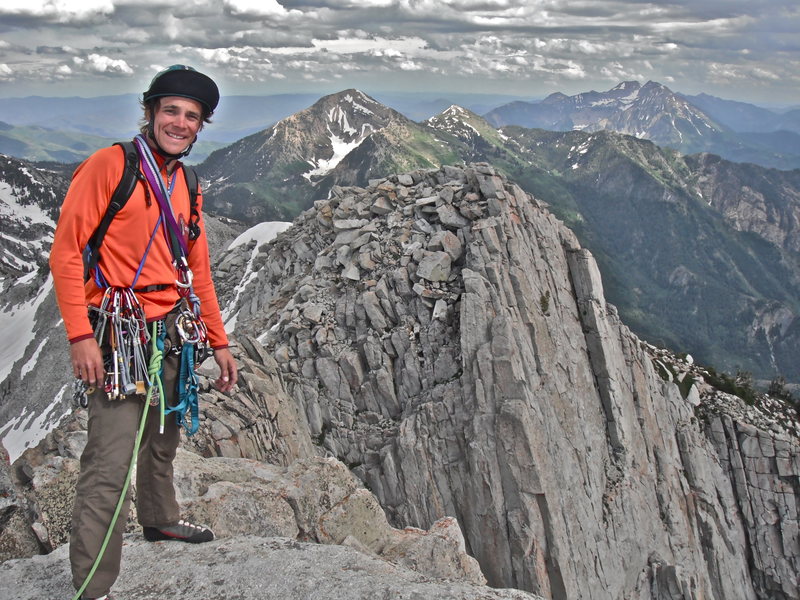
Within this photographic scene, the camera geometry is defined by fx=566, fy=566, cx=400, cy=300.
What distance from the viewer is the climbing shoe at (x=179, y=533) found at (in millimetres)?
10148

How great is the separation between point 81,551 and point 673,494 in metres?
44.1

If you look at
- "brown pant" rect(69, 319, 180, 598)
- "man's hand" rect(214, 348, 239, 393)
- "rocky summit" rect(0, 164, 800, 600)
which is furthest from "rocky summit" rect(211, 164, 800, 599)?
"brown pant" rect(69, 319, 180, 598)

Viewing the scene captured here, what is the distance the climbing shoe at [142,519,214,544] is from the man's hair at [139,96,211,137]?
6.80m

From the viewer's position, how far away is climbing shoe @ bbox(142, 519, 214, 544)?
10.1 m

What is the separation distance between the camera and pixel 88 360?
771cm

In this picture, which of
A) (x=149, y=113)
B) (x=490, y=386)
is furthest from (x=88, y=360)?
(x=490, y=386)

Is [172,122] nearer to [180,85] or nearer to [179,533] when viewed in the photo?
[180,85]

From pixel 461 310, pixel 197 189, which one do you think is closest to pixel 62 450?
pixel 197 189

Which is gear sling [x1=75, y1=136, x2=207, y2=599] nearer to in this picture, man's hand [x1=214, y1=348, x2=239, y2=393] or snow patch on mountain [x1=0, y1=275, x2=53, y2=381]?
man's hand [x1=214, y1=348, x2=239, y2=393]

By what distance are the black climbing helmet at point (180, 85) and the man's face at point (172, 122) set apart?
0.09 metres

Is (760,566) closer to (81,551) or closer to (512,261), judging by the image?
(512,261)

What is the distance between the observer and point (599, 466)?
36031 millimetres

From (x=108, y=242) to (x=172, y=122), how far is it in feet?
6.62

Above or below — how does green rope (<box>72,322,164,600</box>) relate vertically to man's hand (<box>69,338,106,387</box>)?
below
